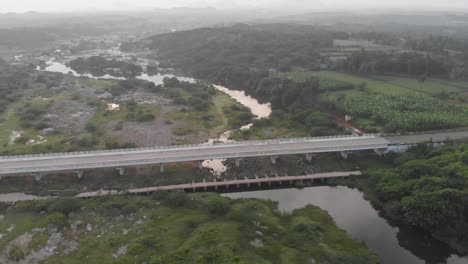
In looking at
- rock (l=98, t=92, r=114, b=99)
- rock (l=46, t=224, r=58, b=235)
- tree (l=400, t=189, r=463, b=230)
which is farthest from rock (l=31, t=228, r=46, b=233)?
rock (l=98, t=92, r=114, b=99)

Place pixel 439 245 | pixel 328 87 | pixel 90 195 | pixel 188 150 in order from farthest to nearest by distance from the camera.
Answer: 1. pixel 328 87
2. pixel 188 150
3. pixel 90 195
4. pixel 439 245

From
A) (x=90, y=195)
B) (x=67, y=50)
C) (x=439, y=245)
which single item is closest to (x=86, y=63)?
(x=67, y=50)

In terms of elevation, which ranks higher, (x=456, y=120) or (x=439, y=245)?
(x=456, y=120)

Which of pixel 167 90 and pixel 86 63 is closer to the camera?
pixel 167 90

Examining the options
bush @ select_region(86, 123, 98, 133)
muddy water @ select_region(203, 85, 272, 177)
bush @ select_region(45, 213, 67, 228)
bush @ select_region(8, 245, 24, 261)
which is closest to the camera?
bush @ select_region(8, 245, 24, 261)

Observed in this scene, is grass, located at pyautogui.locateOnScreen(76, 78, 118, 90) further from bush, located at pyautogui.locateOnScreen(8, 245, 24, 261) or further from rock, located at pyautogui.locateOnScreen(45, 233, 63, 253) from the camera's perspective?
bush, located at pyautogui.locateOnScreen(8, 245, 24, 261)

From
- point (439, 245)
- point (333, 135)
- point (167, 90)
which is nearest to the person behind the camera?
point (439, 245)

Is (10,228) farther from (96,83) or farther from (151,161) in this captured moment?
(96,83)

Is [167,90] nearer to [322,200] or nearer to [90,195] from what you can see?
[90,195]
